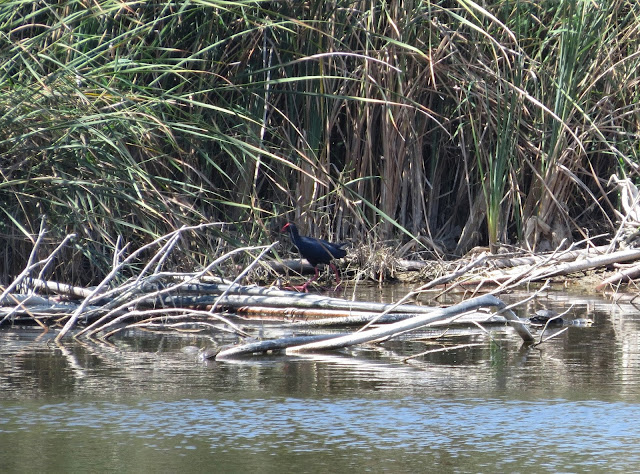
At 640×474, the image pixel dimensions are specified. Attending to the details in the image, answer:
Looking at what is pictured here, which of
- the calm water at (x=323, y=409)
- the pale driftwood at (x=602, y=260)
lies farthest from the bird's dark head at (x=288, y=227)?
the calm water at (x=323, y=409)

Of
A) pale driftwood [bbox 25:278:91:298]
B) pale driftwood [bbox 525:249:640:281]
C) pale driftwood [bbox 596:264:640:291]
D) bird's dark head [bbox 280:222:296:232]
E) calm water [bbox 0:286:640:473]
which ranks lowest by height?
calm water [bbox 0:286:640:473]

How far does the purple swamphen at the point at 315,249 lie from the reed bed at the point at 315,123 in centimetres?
35

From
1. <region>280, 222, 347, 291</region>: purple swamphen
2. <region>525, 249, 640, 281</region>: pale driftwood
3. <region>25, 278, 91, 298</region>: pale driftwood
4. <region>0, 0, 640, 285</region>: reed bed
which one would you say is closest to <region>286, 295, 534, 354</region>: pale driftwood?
<region>0, 0, 640, 285</region>: reed bed

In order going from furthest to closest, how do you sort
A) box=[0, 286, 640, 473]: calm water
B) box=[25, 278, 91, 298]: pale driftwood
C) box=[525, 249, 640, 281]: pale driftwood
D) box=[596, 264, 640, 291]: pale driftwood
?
box=[525, 249, 640, 281]: pale driftwood < box=[596, 264, 640, 291]: pale driftwood < box=[25, 278, 91, 298]: pale driftwood < box=[0, 286, 640, 473]: calm water

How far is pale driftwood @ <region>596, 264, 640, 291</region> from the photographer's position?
27.7 feet

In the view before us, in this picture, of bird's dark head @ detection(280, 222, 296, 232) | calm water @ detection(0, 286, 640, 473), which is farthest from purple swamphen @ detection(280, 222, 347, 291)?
calm water @ detection(0, 286, 640, 473)

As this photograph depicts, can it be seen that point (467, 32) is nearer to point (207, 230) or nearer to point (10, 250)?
point (207, 230)

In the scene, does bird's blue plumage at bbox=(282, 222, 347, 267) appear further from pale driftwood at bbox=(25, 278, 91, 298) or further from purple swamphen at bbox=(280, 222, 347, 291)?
pale driftwood at bbox=(25, 278, 91, 298)

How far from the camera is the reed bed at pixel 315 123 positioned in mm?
6727

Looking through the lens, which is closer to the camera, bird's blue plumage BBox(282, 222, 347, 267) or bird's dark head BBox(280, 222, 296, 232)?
bird's blue plumage BBox(282, 222, 347, 267)

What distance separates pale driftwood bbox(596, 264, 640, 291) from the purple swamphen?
191cm

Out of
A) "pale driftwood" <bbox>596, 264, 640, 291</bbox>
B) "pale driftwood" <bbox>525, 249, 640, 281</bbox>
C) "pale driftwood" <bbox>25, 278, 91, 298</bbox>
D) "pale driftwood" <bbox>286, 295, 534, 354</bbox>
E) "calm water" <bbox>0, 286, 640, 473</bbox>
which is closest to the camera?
"calm water" <bbox>0, 286, 640, 473</bbox>

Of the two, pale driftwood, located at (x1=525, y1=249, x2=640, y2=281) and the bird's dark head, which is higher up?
the bird's dark head

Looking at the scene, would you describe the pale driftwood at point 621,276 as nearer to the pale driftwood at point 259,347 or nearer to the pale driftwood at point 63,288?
the pale driftwood at point 259,347
